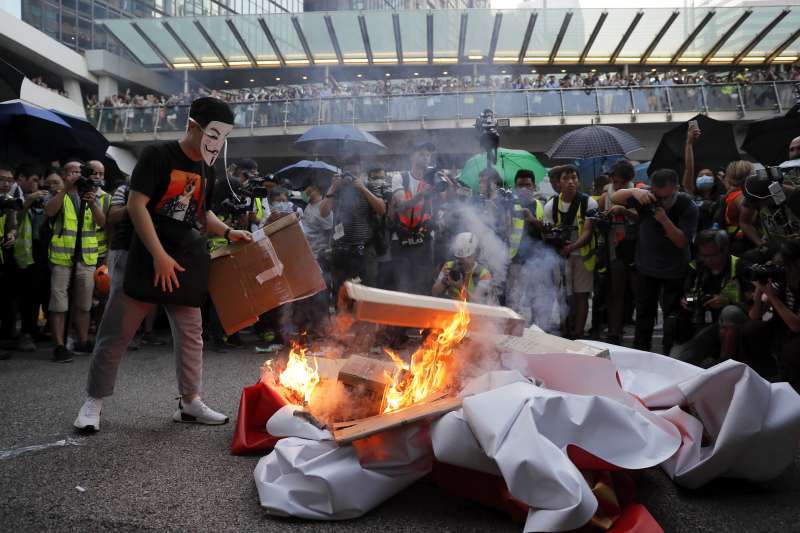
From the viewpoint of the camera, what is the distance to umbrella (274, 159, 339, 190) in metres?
8.61

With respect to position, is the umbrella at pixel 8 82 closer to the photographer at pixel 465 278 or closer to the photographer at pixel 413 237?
the photographer at pixel 413 237

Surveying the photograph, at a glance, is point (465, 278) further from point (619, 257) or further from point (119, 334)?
point (119, 334)

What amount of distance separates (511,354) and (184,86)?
31.8 m

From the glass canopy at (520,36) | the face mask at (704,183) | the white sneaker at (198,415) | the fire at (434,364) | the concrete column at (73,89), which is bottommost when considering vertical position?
the white sneaker at (198,415)

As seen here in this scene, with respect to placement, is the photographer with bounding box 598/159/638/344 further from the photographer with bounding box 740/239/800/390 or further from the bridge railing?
the bridge railing

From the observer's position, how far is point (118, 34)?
30.3 meters

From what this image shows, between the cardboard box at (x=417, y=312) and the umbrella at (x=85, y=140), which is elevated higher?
the umbrella at (x=85, y=140)

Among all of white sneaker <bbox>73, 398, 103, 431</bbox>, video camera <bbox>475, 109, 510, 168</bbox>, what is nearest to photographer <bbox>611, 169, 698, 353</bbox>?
video camera <bbox>475, 109, 510, 168</bbox>

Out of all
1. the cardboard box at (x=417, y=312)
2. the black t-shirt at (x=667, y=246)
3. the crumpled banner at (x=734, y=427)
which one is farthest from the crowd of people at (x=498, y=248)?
the crumpled banner at (x=734, y=427)

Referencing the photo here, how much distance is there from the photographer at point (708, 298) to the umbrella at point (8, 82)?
21.3ft

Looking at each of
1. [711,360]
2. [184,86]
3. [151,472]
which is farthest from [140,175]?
[184,86]

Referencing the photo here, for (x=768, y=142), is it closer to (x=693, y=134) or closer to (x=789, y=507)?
(x=693, y=134)

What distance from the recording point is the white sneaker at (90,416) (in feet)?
11.2

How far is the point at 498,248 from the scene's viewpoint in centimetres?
589
